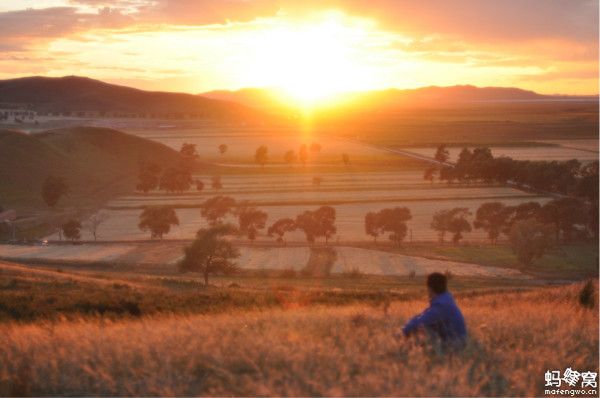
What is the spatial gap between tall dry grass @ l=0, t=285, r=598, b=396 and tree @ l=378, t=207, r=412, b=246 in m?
41.6

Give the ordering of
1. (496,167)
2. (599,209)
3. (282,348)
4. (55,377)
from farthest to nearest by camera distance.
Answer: (496,167) → (599,209) → (282,348) → (55,377)

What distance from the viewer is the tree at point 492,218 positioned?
54403 mm

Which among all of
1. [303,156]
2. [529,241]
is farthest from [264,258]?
[303,156]

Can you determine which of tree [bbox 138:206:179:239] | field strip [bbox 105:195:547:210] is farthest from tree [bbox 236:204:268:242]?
field strip [bbox 105:195:547:210]

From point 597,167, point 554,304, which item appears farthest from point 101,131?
point 554,304

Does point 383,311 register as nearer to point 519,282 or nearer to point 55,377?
point 55,377

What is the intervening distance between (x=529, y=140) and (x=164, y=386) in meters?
Answer: 99.4

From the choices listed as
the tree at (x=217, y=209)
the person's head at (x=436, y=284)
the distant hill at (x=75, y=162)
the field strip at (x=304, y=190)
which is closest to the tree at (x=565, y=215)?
the field strip at (x=304, y=190)

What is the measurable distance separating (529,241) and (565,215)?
33.9ft

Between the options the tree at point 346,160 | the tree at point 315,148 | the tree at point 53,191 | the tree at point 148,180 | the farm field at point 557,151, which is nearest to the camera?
the tree at point 53,191

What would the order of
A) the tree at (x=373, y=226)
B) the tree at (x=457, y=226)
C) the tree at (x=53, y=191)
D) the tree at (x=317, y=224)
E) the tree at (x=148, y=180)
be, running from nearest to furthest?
the tree at (x=457, y=226) < the tree at (x=317, y=224) < the tree at (x=373, y=226) < the tree at (x=53, y=191) < the tree at (x=148, y=180)

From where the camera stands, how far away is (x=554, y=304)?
15.3 m

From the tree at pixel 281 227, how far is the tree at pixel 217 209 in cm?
655

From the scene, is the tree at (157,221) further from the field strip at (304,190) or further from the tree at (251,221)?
the field strip at (304,190)
